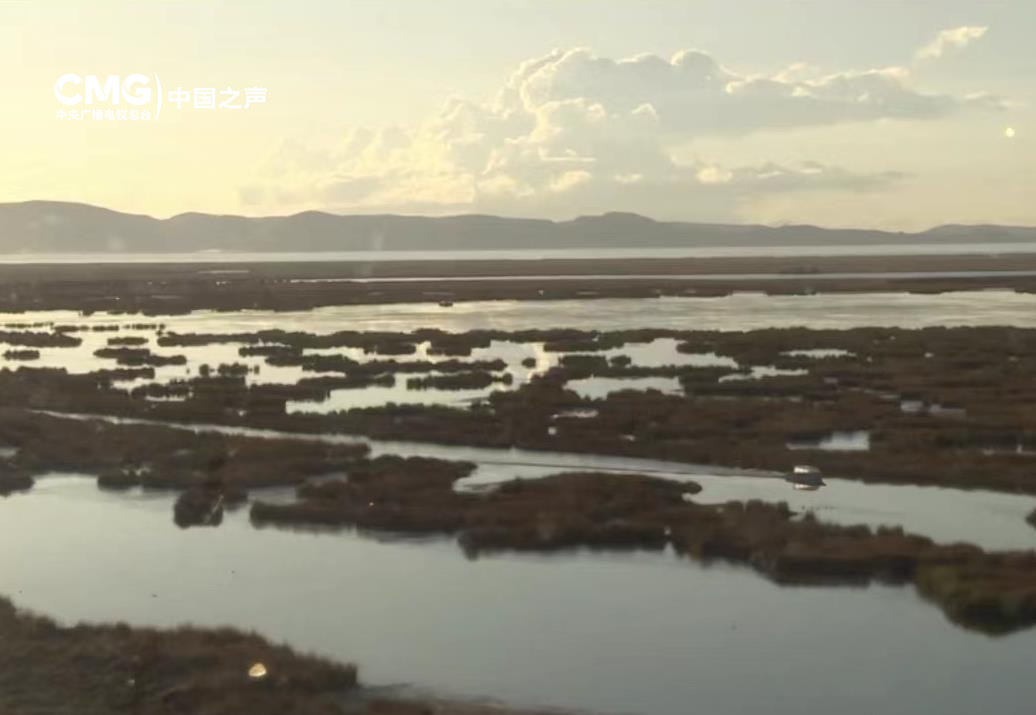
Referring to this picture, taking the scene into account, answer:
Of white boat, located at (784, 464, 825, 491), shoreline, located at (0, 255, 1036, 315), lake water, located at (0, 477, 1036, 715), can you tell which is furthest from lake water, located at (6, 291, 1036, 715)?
shoreline, located at (0, 255, 1036, 315)

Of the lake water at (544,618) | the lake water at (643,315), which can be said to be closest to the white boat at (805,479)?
the lake water at (544,618)

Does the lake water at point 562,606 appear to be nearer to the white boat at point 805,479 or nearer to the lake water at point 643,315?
the white boat at point 805,479

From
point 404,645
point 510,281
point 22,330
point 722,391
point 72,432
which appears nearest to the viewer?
point 404,645

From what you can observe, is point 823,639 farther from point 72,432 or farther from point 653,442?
point 72,432

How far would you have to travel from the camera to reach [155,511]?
103ft

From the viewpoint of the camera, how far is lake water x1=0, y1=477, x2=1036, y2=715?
19.3m

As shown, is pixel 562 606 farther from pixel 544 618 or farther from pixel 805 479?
pixel 805 479

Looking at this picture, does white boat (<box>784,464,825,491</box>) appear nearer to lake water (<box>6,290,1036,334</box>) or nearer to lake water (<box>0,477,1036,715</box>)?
lake water (<box>0,477,1036,715</box>)

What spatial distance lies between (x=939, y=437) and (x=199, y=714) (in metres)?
27.1

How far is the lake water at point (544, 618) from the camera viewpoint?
63.3 ft

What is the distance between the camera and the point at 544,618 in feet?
74.4

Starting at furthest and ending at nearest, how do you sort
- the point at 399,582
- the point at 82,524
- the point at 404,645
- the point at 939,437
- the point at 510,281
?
the point at 510,281, the point at 939,437, the point at 82,524, the point at 399,582, the point at 404,645

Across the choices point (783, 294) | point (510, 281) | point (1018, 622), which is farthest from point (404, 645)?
point (510, 281)

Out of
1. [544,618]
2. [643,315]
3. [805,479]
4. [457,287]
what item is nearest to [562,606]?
[544,618]
